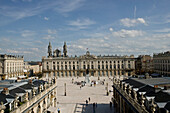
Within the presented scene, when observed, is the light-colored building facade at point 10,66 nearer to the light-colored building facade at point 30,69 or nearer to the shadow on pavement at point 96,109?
the light-colored building facade at point 30,69

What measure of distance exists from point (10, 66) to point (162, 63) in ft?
274

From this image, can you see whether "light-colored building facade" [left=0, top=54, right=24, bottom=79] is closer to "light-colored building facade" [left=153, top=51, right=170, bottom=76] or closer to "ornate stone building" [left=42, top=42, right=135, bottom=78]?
"ornate stone building" [left=42, top=42, right=135, bottom=78]

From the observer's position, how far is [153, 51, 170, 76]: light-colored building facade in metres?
75.0

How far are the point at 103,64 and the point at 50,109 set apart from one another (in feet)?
277

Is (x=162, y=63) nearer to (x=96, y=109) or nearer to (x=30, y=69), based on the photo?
(x=96, y=109)

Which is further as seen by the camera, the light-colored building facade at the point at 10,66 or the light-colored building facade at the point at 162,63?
the light-colored building facade at the point at 10,66

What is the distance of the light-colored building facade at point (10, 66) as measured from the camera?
85250 millimetres

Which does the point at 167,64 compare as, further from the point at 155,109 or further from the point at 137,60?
the point at 155,109

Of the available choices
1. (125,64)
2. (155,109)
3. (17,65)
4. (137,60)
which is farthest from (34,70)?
(155,109)

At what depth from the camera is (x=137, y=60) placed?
122 metres

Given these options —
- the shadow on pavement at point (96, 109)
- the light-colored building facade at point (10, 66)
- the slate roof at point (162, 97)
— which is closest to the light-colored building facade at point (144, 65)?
the shadow on pavement at point (96, 109)

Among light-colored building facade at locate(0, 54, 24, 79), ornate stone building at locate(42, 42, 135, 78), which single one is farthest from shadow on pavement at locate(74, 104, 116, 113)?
ornate stone building at locate(42, 42, 135, 78)

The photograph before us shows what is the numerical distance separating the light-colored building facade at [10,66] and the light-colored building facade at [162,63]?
7971 cm

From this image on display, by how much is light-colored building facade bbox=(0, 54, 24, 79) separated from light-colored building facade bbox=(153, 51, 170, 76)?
79.7m
